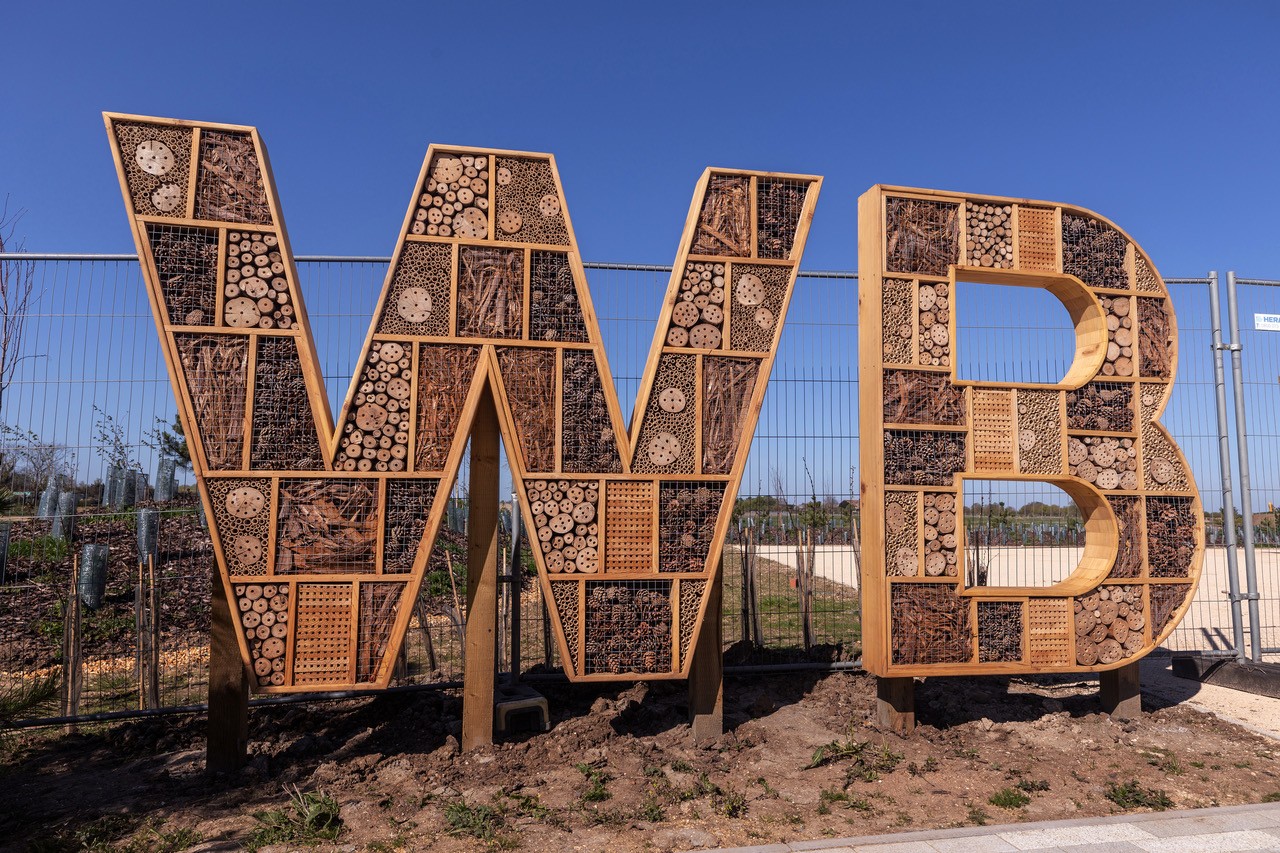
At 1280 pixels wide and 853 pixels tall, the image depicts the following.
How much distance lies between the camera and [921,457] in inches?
245

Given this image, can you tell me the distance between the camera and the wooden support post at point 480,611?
5711mm

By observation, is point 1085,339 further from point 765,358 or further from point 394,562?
point 394,562

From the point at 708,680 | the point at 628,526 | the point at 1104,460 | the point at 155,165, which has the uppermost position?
the point at 155,165

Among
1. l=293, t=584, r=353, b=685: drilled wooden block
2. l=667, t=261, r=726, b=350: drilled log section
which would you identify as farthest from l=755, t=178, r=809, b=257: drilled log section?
l=293, t=584, r=353, b=685: drilled wooden block

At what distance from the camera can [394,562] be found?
5.38 m

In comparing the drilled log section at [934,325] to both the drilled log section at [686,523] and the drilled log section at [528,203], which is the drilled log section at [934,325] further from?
the drilled log section at [528,203]

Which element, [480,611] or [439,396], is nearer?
[439,396]

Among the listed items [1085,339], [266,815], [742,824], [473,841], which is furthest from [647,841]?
[1085,339]

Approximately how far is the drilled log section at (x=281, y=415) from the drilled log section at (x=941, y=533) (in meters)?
4.52

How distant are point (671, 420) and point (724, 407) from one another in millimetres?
418

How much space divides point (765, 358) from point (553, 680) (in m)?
3.34

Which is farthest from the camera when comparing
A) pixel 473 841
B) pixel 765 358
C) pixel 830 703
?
pixel 830 703

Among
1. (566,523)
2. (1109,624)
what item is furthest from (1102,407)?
(566,523)

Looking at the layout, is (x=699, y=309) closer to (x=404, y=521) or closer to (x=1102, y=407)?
(x=404, y=521)
